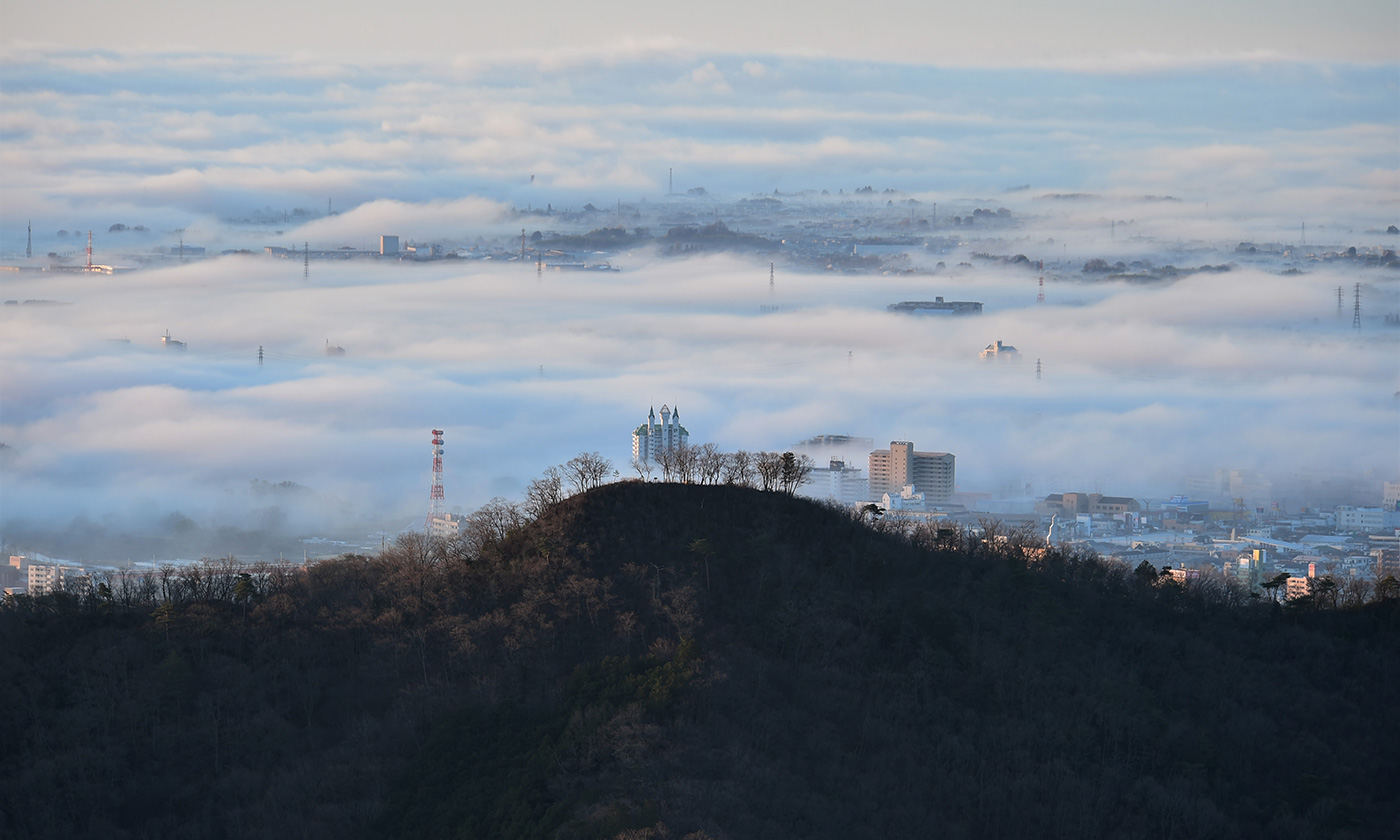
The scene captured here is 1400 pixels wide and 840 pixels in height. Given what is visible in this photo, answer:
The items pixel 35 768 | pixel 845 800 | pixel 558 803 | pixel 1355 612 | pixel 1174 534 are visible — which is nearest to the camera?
pixel 558 803

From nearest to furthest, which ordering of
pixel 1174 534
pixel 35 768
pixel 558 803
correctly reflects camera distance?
pixel 558 803 < pixel 35 768 < pixel 1174 534

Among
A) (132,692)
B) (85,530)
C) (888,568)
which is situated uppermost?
(888,568)

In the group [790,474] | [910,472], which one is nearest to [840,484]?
[910,472]

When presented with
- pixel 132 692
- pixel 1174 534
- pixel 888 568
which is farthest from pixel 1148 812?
pixel 1174 534

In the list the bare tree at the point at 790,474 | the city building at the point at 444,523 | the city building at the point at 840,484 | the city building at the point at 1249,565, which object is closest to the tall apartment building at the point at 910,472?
the city building at the point at 840,484

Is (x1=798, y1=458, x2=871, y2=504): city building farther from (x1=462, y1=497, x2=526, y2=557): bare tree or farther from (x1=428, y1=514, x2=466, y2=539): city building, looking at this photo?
(x1=462, y1=497, x2=526, y2=557): bare tree

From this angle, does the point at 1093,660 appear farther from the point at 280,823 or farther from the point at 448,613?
the point at 280,823

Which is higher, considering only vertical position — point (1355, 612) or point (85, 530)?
point (1355, 612)
